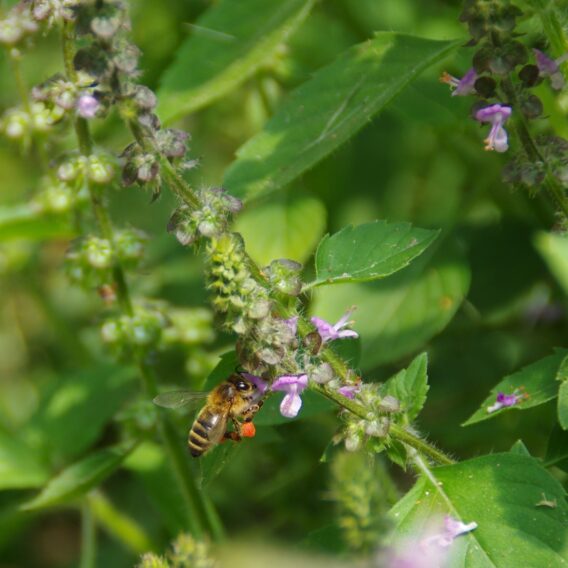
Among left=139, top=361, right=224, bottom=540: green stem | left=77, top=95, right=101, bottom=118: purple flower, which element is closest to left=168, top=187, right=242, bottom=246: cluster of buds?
left=77, top=95, right=101, bottom=118: purple flower

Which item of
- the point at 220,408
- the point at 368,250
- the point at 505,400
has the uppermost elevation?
the point at 368,250

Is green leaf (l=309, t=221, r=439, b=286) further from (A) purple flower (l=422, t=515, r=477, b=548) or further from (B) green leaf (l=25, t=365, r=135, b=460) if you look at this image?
(B) green leaf (l=25, t=365, r=135, b=460)

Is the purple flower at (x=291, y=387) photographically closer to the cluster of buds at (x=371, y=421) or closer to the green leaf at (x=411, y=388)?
the cluster of buds at (x=371, y=421)

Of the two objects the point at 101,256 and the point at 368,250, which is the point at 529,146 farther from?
the point at 101,256

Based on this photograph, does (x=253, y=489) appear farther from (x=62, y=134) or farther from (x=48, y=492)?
(x=62, y=134)

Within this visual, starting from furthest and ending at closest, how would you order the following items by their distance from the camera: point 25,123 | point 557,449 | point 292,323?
1. point 25,123
2. point 557,449
3. point 292,323

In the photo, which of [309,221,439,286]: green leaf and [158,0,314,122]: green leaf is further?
[158,0,314,122]: green leaf

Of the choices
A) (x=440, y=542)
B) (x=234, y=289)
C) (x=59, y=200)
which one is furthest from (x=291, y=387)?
(x=59, y=200)
